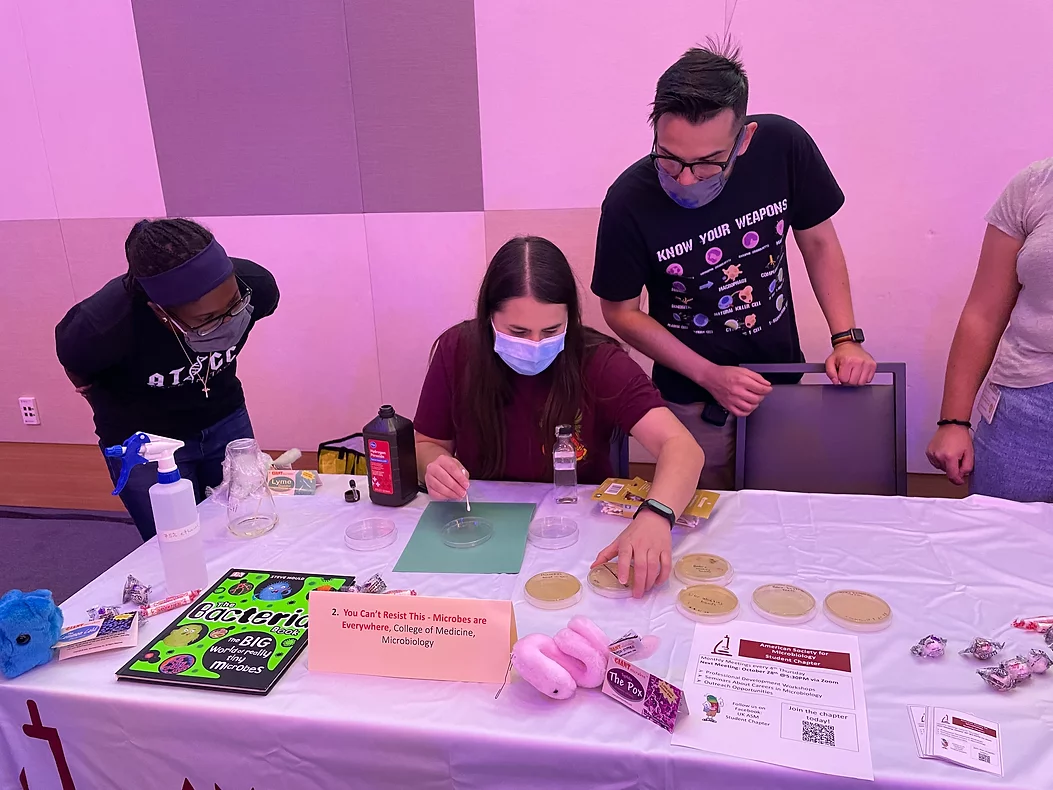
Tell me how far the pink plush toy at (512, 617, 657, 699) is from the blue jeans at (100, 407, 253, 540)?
3.82ft

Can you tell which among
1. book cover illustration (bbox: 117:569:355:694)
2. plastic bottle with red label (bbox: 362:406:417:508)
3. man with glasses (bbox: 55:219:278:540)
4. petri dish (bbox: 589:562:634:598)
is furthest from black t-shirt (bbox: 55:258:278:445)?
petri dish (bbox: 589:562:634:598)

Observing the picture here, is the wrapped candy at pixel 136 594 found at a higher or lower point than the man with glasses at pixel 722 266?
lower

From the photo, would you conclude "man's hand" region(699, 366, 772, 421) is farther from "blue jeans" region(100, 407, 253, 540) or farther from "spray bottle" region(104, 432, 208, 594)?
"blue jeans" region(100, 407, 253, 540)

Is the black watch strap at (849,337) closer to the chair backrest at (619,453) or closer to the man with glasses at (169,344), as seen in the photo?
the chair backrest at (619,453)

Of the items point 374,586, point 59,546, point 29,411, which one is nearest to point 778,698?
point 374,586

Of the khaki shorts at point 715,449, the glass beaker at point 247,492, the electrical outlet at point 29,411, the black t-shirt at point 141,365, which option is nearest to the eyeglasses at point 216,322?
the black t-shirt at point 141,365

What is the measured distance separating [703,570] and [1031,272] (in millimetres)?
964

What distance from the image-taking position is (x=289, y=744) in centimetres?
100

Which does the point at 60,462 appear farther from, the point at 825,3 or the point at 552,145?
the point at 825,3

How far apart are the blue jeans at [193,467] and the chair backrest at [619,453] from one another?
1.03 m

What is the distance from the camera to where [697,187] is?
1635mm

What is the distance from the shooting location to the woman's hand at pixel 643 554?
1.20 metres

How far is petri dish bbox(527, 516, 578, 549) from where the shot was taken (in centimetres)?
138

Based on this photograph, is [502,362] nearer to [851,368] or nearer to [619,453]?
[619,453]
